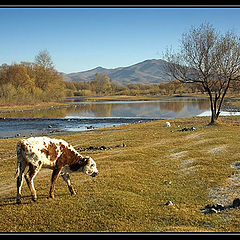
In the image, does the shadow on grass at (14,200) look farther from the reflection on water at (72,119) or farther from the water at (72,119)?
the reflection on water at (72,119)

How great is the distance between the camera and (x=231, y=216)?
938 cm

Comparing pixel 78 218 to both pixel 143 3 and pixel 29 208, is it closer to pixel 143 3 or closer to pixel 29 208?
pixel 29 208

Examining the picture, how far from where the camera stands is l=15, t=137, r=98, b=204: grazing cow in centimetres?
970

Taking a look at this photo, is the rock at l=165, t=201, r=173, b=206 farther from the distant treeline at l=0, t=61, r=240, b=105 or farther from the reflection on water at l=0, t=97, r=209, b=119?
the distant treeline at l=0, t=61, r=240, b=105

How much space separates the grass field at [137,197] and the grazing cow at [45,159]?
1066 millimetres

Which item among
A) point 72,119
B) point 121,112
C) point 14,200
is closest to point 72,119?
point 72,119

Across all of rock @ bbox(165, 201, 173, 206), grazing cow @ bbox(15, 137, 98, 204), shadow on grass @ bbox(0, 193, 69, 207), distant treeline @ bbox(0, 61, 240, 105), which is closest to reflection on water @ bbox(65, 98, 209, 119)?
distant treeline @ bbox(0, 61, 240, 105)

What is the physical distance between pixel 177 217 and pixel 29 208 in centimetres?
538

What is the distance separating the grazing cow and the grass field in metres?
1.07

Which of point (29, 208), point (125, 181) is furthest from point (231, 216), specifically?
point (29, 208)

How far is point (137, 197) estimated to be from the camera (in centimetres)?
1105

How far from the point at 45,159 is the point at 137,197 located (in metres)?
4.08

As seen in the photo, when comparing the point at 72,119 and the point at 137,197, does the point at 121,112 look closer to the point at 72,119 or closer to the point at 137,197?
the point at 72,119

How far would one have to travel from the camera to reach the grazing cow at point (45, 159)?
9703 mm
